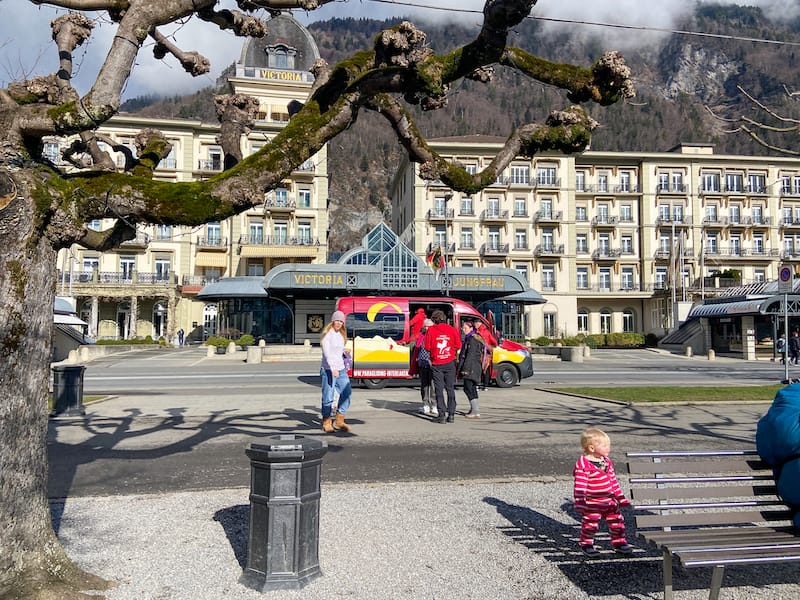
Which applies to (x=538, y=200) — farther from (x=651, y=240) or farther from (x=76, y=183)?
(x=76, y=183)

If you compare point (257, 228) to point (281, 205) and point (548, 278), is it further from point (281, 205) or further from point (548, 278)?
point (548, 278)

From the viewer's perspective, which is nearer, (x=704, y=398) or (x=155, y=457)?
(x=155, y=457)

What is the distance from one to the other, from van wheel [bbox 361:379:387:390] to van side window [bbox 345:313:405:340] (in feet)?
3.92

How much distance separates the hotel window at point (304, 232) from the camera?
56884 mm

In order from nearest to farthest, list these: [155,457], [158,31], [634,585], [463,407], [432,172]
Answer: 1. [634,585]
2. [158,31]
3. [432,172]
4. [155,457]
5. [463,407]

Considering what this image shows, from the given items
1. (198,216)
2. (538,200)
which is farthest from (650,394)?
(538,200)

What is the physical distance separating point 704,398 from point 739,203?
→ 59884 mm

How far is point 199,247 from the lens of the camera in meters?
56.2

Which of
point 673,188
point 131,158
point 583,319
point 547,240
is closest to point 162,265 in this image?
point 547,240

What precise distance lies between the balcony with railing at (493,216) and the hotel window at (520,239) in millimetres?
1943

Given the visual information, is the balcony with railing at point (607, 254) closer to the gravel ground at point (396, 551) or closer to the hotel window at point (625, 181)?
the hotel window at point (625, 181)

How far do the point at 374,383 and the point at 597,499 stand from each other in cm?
1264

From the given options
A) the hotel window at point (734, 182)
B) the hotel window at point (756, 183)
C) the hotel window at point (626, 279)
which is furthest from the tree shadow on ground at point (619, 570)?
the hotel window at point (756, 183)

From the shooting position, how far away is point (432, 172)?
22.2 ft
